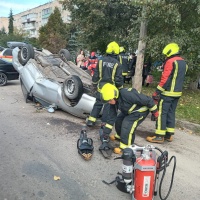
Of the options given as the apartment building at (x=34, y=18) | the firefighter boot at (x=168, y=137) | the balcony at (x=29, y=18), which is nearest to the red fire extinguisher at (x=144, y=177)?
the firefighter boot at (x=168, y=137)

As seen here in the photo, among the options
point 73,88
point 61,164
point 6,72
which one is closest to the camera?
point 61,164

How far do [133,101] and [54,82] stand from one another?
10.1ft

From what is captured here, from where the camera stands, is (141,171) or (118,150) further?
(118,150)

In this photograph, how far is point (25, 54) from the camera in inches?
316

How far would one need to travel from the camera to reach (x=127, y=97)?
4039mm

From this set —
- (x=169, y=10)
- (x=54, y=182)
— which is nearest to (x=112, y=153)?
(x=54, y=182)

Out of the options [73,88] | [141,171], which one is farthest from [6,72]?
[141,171]

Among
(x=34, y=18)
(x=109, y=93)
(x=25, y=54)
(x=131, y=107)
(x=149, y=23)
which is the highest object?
(x=34, y=18)

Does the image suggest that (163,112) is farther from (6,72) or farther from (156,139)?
(6,72)

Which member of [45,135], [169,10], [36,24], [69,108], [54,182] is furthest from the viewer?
[36,24]

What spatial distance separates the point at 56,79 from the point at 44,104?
70cm

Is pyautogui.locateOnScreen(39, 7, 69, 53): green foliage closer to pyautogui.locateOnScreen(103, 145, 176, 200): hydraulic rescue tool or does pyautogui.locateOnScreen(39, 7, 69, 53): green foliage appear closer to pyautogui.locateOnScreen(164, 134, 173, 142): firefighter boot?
pyautogui.locateOnScreen(164, 134, 173, 142): firefighter boot

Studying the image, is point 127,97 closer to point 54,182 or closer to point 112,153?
point 112,153

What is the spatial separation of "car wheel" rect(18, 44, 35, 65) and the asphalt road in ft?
7.24
